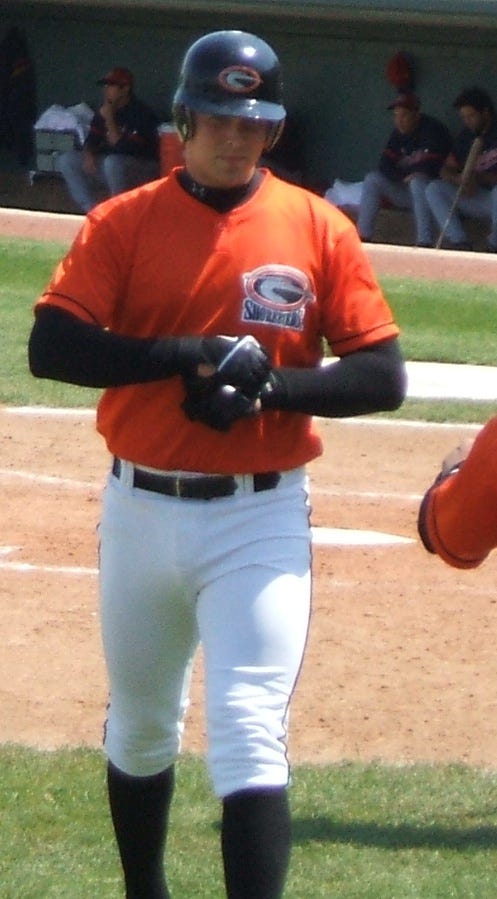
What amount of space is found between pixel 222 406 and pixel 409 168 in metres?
12.8

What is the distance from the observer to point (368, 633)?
18.3ft

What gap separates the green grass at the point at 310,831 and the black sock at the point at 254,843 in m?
0.79

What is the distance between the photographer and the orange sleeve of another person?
7.71ft

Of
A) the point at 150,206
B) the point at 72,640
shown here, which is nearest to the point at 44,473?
the point at 72,640

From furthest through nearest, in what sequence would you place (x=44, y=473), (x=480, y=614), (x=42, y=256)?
(x=42, y=256) → (x=44, y=473) → (x=480, y=614)

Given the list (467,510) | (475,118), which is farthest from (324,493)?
(475,118)

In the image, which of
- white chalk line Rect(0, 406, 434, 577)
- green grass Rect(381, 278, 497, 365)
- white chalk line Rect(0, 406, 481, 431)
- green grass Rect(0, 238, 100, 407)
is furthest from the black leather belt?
green grass Rect(381, 278, 497, 365)

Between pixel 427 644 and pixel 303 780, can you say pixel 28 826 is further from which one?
pixel 427 644

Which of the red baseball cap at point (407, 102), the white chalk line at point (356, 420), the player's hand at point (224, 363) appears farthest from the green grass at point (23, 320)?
the player's hand at point (224, 363)

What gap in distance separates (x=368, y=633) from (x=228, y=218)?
270 cm

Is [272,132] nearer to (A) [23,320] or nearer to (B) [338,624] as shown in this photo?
(B) [338,624]

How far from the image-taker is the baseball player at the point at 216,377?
3.00 meters

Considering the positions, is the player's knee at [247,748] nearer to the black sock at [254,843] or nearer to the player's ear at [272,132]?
the black sock at [254,843]

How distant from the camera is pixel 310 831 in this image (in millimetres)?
4055
